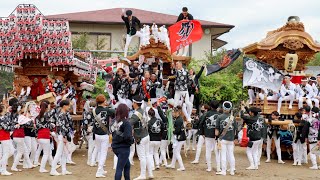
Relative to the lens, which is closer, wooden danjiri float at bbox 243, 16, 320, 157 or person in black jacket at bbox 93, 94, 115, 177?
person in black jacket at bbox 93, 94, 115, 177

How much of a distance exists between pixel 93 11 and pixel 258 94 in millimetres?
22274

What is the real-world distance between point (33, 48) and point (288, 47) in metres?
9.03

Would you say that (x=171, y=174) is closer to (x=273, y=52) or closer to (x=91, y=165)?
(x=91, y=165)

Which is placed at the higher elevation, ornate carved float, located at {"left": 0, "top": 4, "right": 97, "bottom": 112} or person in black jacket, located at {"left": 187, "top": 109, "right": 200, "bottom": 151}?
ornate carved float, located at {"left": 0, "top": 4, "right": 97, "bottom": 112}

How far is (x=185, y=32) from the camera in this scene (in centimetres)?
1487

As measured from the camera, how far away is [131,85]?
45.6ft

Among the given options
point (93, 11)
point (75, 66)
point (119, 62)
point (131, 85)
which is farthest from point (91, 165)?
point (93, 11)

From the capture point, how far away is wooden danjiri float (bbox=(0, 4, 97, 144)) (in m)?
15.2

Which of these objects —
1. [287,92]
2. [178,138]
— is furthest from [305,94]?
[178,138]

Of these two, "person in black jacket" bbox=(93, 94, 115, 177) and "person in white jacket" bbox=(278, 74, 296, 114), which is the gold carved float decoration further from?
"person in black jacket" bbox=(93, 94, 115, 177)

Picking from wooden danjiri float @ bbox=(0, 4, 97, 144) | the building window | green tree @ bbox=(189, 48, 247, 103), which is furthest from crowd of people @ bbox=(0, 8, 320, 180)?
the building window

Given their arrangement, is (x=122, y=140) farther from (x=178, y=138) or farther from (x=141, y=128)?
(x=178, y=138)

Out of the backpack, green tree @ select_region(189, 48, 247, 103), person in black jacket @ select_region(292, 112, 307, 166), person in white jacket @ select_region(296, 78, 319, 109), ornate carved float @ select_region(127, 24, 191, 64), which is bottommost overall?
person in black jacket @ select_region(292, 112, 307, 166)

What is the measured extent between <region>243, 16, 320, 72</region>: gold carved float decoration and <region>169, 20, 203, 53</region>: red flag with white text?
2.80 metres
